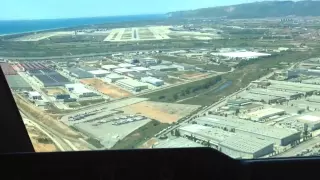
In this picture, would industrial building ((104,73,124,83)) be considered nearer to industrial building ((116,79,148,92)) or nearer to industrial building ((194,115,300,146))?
industrial building ((116,79,148,92))

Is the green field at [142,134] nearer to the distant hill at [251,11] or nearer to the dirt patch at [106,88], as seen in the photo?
the dirt patch at [106,88]

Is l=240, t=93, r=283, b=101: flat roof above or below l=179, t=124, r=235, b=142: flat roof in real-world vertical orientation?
above

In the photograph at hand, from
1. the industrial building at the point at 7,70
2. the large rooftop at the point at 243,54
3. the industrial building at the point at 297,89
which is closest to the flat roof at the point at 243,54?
the large rooftop at the point at 243,54

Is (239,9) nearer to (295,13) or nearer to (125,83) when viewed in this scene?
(295,13)

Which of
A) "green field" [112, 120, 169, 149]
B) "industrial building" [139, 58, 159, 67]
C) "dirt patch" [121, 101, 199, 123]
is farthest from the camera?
"industrial building" [139, 58, 159, 67]

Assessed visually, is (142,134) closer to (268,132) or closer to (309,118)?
(268,132)

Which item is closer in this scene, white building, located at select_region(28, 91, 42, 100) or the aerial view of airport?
the aerial view of airport

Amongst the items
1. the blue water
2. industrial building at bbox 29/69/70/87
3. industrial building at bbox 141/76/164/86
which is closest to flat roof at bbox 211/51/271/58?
industrial building at bbox 141/76/164/86
